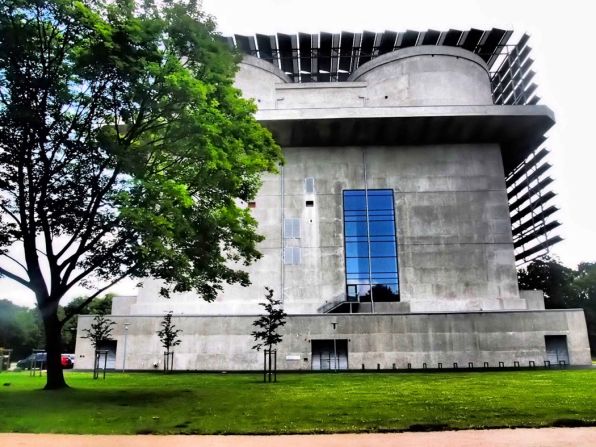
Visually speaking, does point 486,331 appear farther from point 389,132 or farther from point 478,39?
point 478,39

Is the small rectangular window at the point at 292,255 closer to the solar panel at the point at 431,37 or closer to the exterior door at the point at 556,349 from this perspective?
the exterior door at the point at 556,349

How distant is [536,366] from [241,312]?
→ 76.0ft

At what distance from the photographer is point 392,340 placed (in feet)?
124

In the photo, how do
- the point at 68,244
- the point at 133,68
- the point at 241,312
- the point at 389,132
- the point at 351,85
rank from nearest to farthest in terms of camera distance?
the point at 133,68 → the point at 68,244 → the point at 241,312 → the point at 389,132 → the point at 351,85

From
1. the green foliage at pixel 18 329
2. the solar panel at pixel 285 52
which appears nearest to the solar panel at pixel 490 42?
the solar panel at pixel 285 52

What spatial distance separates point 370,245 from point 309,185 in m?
7.87

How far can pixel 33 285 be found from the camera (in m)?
19.4

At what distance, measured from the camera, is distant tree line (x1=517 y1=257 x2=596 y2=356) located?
7656 centimetres

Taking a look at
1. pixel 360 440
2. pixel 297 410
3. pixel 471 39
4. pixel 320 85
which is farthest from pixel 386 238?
pixel 360 440

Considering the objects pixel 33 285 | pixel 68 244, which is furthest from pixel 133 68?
pixel 33 285

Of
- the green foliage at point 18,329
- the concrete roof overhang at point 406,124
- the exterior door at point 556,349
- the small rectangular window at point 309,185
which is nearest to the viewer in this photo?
the exterior door at point 556,349

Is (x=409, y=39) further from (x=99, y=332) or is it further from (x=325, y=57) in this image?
(x=99, y=332)

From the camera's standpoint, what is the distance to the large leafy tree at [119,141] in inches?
642

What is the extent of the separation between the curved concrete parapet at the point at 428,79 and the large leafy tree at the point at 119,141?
3333cm
